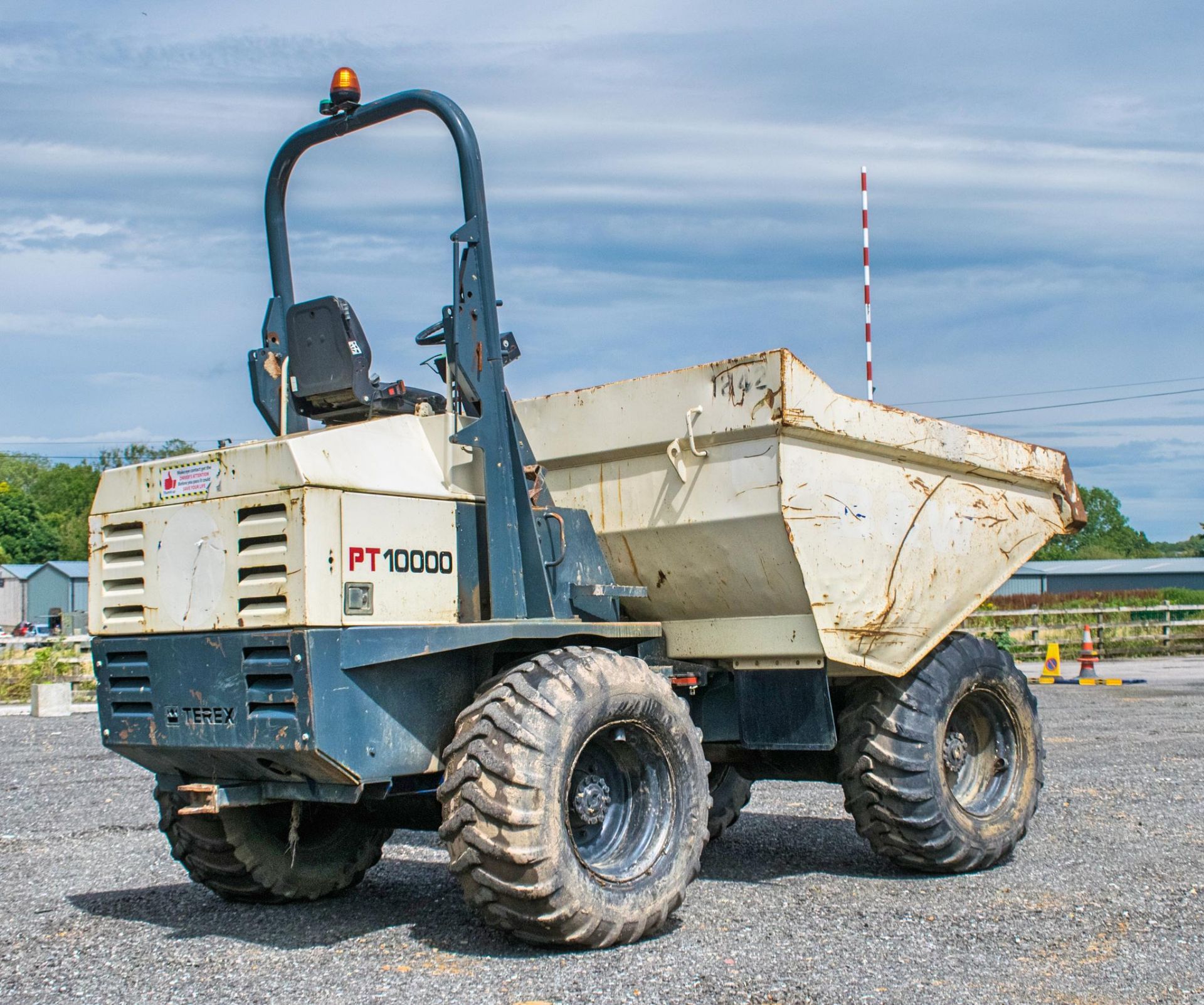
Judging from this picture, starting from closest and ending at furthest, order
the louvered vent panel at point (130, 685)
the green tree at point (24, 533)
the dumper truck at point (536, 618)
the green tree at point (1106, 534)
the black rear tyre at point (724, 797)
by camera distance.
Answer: the dumper truck at point (536, 618) → the louvered vent panel at point (130, 685) → the black rear tyre at point (724, 797) → the green tree at point (24, 533) → the green tree at point (1106, 534)

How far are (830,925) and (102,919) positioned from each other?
323 cm

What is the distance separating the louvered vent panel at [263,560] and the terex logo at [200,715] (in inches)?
15.4

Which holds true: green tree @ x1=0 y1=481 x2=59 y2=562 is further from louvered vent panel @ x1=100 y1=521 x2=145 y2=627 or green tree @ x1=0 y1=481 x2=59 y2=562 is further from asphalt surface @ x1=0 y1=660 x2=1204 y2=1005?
louvered vent panel @ x1=100 y1=521 x2=145 y2=627

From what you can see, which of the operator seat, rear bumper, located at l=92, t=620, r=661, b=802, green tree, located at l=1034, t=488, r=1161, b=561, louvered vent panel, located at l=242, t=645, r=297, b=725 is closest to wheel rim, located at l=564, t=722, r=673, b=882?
rear bumper, located at l=92, t=620, r=661, b=802

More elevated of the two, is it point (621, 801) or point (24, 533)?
point (24, 533)

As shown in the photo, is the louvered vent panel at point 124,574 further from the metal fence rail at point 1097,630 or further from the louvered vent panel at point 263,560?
the metal fence rail at point 1097,630

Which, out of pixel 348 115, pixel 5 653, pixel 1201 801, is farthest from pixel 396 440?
pixel 5 653

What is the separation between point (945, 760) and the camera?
24.0ft

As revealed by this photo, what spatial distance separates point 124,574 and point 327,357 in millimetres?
1271

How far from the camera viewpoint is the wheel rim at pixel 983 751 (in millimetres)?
7480

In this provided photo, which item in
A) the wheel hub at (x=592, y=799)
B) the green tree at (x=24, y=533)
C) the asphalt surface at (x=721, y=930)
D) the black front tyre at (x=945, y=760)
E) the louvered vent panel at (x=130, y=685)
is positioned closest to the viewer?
the asphalt surface at (x=721, y=930)

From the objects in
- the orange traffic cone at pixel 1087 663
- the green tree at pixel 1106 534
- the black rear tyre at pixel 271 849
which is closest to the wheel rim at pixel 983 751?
the black rear tyre at pixel 271 849

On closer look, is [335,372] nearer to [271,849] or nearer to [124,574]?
[124,574]

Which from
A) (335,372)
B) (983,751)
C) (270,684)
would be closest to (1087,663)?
(983,751)
